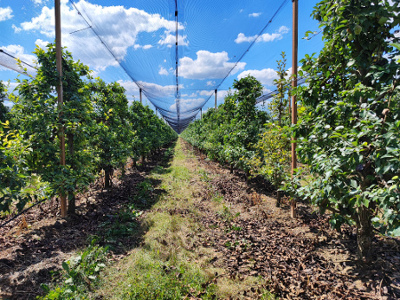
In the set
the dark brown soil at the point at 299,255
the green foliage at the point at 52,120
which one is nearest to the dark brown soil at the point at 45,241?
the green foliage at the point at 52,120

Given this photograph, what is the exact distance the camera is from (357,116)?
8.15 ft

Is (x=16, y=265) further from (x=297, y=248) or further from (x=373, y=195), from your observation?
(x=373, y=195)

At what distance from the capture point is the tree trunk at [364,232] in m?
2.75

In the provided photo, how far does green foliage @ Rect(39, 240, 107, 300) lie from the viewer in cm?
261

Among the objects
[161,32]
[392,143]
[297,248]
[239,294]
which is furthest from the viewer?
[161,32]

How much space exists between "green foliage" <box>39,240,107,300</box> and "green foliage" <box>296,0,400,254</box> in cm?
332

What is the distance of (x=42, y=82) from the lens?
448 centimetres

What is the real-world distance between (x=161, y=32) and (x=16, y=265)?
6948mm

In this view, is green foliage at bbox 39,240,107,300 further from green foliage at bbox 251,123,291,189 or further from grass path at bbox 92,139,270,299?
green foliage at bbox 251,123,291,189

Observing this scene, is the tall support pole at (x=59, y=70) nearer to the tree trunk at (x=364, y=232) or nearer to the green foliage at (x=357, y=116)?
the green foliage at (x=357, y=116)

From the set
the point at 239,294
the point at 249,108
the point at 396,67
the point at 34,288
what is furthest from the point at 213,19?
the point at 34,288

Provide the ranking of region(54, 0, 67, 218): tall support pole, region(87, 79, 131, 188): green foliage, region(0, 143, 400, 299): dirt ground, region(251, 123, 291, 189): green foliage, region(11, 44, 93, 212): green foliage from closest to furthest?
1. region(0, 143, 400, 299): dirt ground
2. region(11, 44, 93, 212): green foliage
3. region(54, 0, 67, 218): tall support pole
4. region(251, 123, 291, 189): green foliage
5. region(87, 79, 131, 188): green foliage

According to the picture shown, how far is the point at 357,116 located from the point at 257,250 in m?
2.72

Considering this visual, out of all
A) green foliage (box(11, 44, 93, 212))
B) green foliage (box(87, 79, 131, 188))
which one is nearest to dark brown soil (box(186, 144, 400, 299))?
green foliage (box(11, 44, 93, 212))
